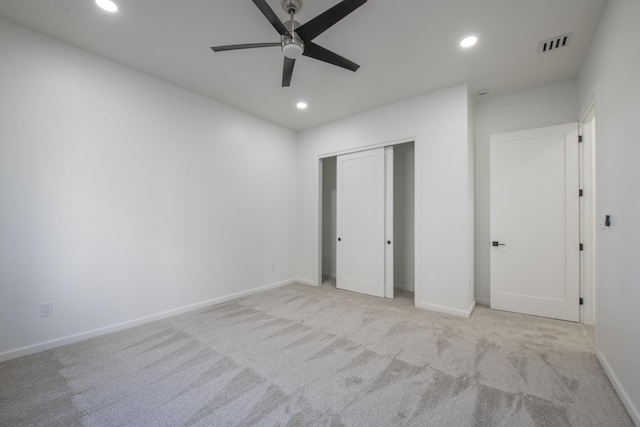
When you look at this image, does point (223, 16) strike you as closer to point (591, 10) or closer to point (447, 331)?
point (591, 10)

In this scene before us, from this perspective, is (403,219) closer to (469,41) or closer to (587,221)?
(587,221)

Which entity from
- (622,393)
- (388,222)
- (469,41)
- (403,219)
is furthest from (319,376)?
(469,41)

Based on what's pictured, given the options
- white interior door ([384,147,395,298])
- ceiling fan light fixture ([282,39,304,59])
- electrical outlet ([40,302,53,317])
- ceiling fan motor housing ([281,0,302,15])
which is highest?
ceiling fan motor housing ([281,0,302,15])

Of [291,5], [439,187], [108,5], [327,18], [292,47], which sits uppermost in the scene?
[108,5]

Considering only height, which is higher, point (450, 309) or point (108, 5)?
point (108, 5)

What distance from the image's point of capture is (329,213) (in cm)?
573

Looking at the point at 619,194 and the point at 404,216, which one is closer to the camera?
the point at 619,194

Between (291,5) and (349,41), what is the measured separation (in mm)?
736

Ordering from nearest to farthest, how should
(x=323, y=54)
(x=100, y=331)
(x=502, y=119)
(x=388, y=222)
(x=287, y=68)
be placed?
(x=323, y=54) < (x=287, y=68) < (x=100, y=331) < (x=502, y=119) < (x=388, y=222)

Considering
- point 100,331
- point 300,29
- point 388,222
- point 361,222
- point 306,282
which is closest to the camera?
point 300,29

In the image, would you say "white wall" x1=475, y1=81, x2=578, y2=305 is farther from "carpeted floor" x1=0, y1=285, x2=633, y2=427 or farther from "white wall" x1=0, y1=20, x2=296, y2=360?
"white wall" x1=0, y1=20, x2=296, y2=360

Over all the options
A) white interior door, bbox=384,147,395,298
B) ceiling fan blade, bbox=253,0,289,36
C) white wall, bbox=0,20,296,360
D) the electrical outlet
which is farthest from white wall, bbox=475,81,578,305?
the electrical outlet

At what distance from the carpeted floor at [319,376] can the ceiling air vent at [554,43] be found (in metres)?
2.97

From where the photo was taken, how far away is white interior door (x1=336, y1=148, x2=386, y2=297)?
4.06m
